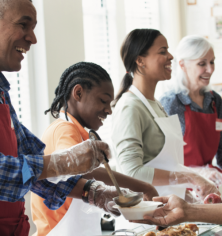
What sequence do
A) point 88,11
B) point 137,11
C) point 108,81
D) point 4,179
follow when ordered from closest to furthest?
point 4,179 → point 108,81 → point 88,11 → point 137,11

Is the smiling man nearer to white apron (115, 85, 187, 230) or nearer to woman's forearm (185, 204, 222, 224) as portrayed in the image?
woman's forearm (185, 204, 222, 224)

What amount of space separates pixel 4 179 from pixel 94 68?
70 cm

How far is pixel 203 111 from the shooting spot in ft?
7.15

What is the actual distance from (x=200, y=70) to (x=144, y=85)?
69 cm

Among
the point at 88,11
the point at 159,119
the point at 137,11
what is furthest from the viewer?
the point at 137,11

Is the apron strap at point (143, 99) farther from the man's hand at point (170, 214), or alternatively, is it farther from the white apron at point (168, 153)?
the man's hand at point (170, 214)

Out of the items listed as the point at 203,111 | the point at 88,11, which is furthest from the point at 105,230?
the point at 88,11

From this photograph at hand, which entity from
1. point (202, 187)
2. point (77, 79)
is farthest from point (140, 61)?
point (202, 187)

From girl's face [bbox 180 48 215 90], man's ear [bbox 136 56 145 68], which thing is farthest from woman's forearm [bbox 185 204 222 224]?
girl's face [bbox 180 48 215 90]

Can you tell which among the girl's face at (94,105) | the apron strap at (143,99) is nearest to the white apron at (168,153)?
the apron strap at (143,99)

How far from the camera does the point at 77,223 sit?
1151 millimetres

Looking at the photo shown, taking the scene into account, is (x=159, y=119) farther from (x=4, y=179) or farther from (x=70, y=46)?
(x=4, y=179)

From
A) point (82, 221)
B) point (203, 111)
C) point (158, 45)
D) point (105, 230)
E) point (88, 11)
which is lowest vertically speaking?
point (105, 230)

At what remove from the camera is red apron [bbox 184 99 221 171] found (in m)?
2.04
